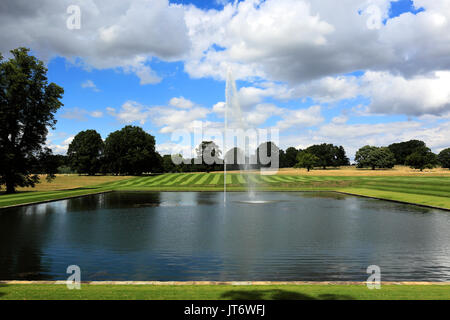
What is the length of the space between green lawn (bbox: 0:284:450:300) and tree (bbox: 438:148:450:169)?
533ft

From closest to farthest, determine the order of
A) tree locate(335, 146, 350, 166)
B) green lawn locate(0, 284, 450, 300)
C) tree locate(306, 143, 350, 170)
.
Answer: green lawn locate(0, 284, 450, 300)
tree locate(306, 143, 350, 170)
tree locate(335, 146, 350, 166)

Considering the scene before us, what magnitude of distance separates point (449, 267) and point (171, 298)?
35.9 feet

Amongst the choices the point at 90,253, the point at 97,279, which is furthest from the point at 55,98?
the point at 97,279

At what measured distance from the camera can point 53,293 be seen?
747 centimetres

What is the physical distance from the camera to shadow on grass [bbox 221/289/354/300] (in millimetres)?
7176

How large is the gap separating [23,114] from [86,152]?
6008cm

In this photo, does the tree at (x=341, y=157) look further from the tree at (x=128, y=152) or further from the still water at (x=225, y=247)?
the still water at (x=225, y=247)

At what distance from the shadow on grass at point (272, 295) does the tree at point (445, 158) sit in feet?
538

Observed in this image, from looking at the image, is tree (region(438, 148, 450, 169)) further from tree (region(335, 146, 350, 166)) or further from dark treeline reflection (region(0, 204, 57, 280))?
dark treeline reflection (region(0, 204, 57, 280))

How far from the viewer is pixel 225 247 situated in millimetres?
14148

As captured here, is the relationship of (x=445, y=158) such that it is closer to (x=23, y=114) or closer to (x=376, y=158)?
(x=376, y=158)

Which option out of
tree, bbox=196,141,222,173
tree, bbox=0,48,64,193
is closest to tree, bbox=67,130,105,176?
tree, bbox=196,141,222,173

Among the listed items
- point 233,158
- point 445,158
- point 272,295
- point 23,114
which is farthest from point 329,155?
point 272,295

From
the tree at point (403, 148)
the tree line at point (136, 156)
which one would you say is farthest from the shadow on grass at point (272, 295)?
the tree at point (403, 148)
